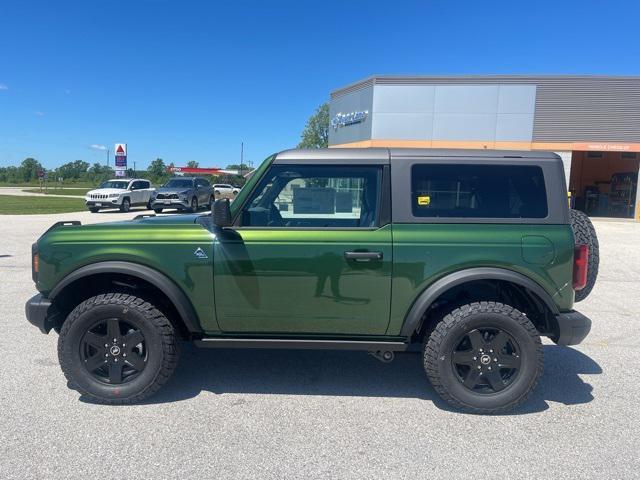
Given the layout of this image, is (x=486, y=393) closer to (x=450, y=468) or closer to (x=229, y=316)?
(x=450, y=468)

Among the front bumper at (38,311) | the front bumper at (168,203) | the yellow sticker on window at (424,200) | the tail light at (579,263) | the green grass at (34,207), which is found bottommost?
the green grass at (34,207)

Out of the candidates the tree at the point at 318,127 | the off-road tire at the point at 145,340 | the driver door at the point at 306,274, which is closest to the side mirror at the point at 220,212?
the driver door at the point at 306,274

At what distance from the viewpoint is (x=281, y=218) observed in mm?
3631

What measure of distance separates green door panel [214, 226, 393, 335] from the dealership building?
21364 mm

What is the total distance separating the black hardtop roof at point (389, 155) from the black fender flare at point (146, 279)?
1.21 m

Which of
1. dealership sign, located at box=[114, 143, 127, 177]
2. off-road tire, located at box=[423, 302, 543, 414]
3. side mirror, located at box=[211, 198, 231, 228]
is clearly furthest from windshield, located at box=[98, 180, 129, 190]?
off-road tire, located at box=[423, 302, 543, 414]

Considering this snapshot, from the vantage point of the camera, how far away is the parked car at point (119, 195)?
22.0 meters

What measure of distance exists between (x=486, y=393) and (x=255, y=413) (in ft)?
5.52

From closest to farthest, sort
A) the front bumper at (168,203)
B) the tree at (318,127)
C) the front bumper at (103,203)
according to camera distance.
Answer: the front bumper at (168,203)
the front bumper at (103,203)
the tree at (318,127)

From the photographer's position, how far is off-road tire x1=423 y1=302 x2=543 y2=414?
3.20 meters

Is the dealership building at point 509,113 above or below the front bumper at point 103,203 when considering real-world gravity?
above

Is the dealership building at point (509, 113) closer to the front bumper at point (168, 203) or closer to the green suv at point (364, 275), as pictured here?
the front bumper at point (168, 203)

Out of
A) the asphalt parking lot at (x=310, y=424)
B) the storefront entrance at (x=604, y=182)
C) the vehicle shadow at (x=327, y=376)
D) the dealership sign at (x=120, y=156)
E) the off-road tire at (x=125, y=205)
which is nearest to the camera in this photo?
the asphalt parking lot at (x=310, y=424)

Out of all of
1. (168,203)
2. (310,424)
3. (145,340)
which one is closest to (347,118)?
(168,203)
